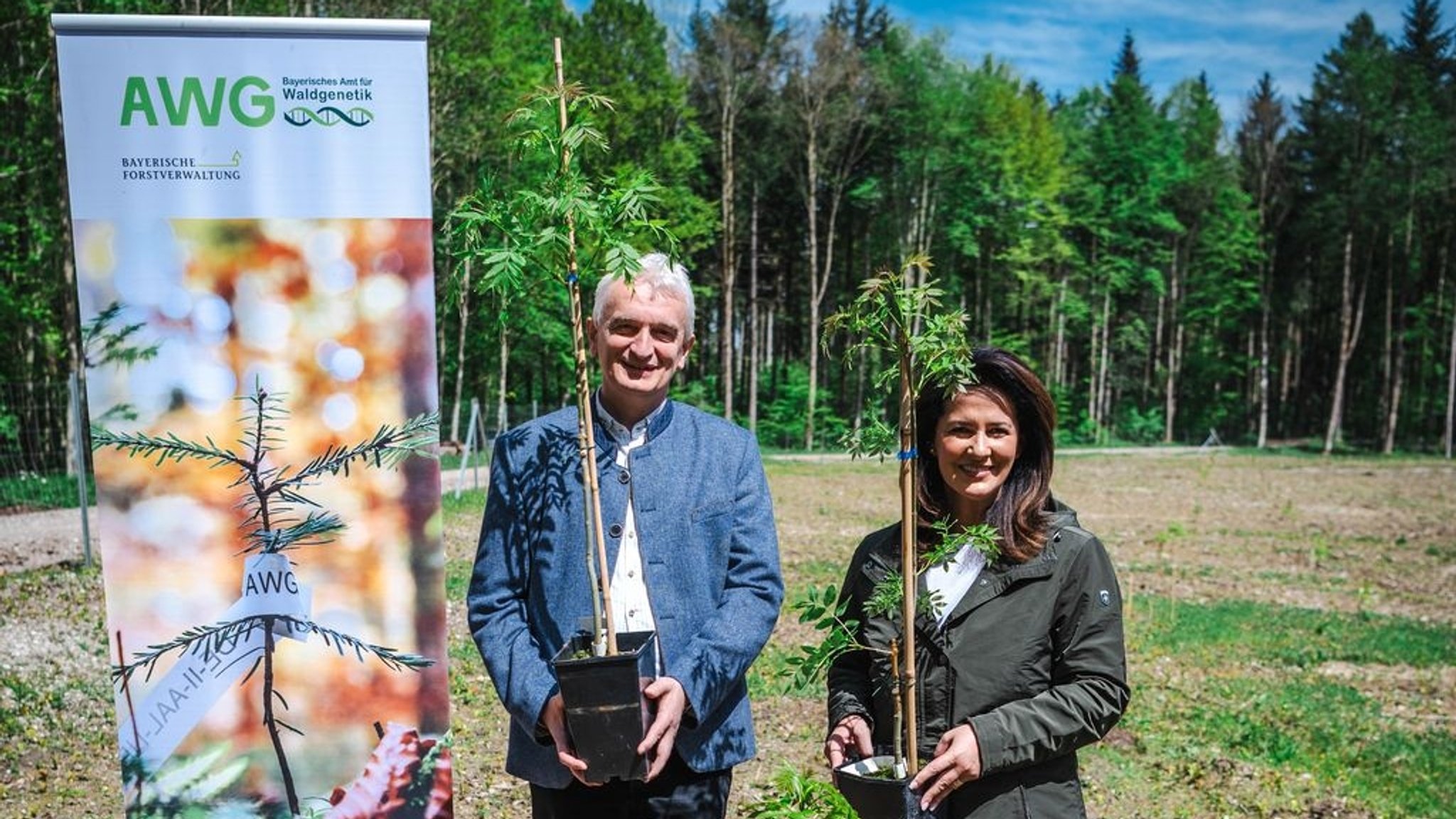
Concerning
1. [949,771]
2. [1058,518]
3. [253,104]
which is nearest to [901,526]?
[1058,518]

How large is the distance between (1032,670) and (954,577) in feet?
0.88

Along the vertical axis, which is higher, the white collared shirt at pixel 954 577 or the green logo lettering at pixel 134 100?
the green logo lettering at pixel 134 100

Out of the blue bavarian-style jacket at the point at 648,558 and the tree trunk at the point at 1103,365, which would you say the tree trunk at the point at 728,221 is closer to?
the tree trunk at the point at 1103,365

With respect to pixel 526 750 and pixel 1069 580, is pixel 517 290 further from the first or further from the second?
pixel 1069 580

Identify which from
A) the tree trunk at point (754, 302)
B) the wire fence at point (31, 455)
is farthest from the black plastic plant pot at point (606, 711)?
the tree trunk at point (754, 302)

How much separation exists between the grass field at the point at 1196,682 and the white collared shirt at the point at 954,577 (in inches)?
22.6

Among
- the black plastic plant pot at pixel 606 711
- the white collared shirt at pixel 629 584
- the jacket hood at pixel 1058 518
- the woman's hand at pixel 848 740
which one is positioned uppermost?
the jacket hood at pixel 1058 518

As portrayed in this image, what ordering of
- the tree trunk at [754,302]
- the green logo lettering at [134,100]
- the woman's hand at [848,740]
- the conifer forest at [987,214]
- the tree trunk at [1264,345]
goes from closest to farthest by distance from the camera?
the woman's hand at [848,740] < the green logo lettering at [134,100] < the conifer forest at [987,214] < the tree trunk at [754,302] < the tree trunk at [1264,345]

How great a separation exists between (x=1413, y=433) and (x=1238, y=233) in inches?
543

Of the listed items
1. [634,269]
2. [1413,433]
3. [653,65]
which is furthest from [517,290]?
[1413,433]

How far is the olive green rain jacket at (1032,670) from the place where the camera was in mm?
2234

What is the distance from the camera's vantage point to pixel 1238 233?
43156 mm

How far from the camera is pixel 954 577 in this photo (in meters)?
2.41

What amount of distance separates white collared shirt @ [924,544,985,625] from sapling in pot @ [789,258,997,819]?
0.05 meters
